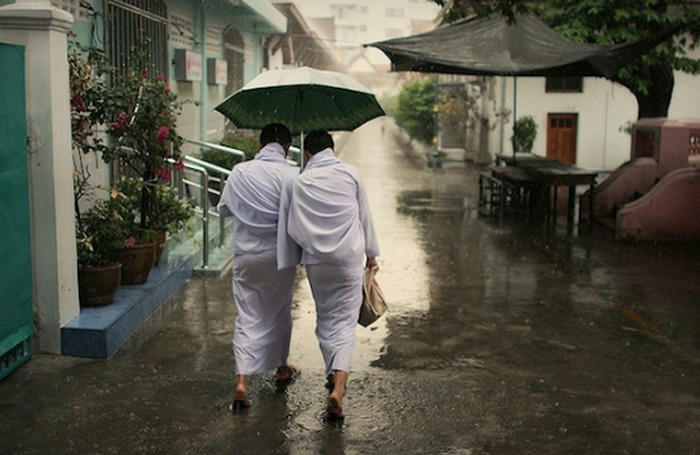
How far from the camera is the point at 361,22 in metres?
124

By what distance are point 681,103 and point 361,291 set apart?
24.0 meters

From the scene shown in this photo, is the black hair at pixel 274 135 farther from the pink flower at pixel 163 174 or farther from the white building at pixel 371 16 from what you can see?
the white building at pixel 371 16

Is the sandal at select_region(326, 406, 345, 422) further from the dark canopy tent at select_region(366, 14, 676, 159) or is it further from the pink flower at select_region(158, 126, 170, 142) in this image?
the dark canopy tent at select_region(366, 14, 676, 159)

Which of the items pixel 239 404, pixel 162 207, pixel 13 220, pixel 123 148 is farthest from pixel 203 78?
pixel 239 404

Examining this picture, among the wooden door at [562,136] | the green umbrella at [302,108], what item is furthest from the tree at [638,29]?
the green umbrella at [302,108]

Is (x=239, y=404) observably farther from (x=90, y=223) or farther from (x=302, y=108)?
(x=90, y=223)

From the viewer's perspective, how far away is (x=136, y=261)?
7383 mm

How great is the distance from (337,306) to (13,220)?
85.3 inches

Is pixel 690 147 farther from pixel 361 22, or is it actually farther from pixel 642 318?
pixel 361 22

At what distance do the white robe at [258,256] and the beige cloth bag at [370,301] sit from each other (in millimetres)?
456

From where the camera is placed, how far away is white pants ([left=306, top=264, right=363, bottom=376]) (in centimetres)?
525

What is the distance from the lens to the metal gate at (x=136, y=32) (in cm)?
960

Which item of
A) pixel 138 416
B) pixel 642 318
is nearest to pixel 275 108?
pixel 138 416

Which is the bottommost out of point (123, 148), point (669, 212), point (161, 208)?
point (669, 212)
